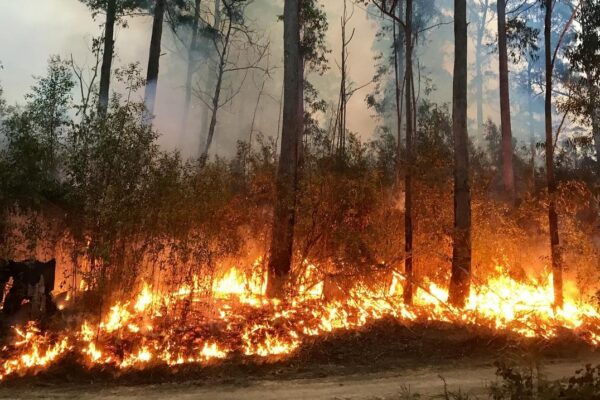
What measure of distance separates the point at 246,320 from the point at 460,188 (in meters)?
6.12

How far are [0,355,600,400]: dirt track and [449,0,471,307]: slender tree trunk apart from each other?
3113 millimetres

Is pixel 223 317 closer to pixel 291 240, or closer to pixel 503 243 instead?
pixel 291 240

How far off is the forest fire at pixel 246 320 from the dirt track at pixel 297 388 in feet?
2.26

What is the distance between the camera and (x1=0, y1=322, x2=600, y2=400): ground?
7051mm

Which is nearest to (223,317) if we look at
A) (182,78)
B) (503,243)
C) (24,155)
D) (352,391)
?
(352,391)

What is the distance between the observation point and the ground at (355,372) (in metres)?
7.05

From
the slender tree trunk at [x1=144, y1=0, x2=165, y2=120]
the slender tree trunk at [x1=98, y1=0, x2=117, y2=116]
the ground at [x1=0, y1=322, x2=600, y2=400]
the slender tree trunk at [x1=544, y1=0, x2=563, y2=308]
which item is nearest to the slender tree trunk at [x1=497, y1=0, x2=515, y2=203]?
the slender tree trunk at [x1=544, y1=0, x2=563, y2=308]

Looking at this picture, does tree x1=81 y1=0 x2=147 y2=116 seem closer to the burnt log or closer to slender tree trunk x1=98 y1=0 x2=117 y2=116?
slender tree trunk x1=98 y1=0 x2=117 y2=116

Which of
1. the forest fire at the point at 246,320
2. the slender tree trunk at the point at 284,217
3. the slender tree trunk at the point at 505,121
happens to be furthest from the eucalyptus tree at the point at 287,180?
the slender tree trunk at the point at 505,121

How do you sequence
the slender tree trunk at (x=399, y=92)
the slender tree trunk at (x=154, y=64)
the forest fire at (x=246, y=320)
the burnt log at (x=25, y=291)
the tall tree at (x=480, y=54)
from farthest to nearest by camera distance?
1. the tall tree at (x=480, y=54)
2. the slender tree trunk at (x=154, y=64)
3. the slender tree trunk at (x=399, y=92)
4. the burnt log at (x=25, y=291)
5. the forest fire at (x=246, y=320)

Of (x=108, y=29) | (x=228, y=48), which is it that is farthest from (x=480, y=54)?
(x=108, y=29)

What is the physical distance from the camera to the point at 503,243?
A: 12336mm

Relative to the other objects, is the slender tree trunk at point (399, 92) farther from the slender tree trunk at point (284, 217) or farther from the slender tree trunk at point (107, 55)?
the slender tree trunk at point (107, 55)

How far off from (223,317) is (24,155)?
17.6 ft
